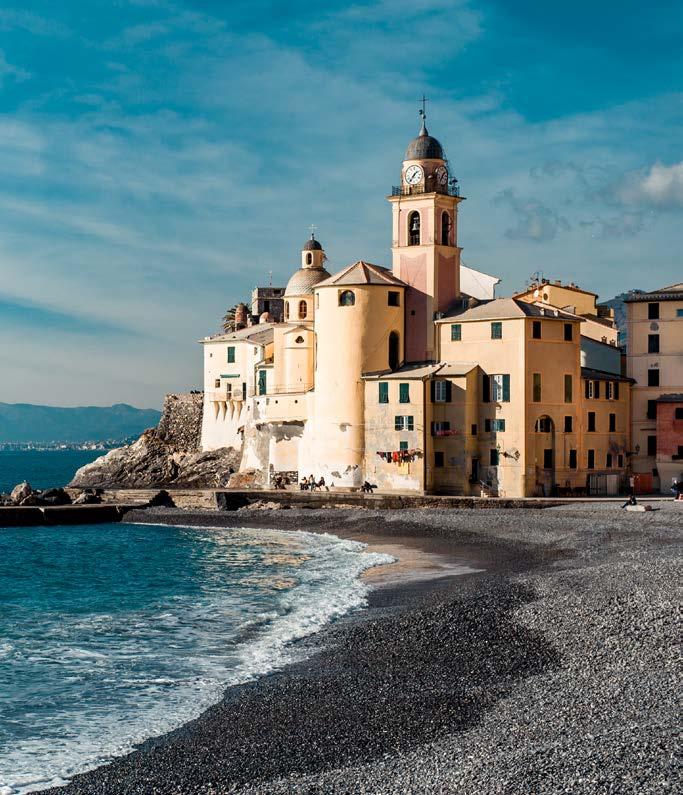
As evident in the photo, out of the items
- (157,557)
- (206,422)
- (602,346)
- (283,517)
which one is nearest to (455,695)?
(157,557)

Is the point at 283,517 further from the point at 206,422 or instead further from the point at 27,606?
the point at 206,422

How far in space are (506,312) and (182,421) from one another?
127 feet

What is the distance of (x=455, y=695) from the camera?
19.4 meters

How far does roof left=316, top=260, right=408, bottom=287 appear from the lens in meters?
58.8

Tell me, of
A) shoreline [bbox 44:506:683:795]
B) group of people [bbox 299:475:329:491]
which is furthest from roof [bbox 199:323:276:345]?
shoreline [bbox 44:506:683:795]

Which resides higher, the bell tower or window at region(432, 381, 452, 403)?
the bell tower

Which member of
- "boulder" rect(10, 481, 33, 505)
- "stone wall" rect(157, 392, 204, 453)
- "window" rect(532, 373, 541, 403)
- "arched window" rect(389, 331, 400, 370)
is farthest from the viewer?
"stone wall" rect(157, 392, 204, 453)

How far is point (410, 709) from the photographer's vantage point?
18781mm

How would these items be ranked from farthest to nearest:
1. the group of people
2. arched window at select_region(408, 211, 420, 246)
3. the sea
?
arched window at select_region(408, 211, 420, 246), the group of people, the sea

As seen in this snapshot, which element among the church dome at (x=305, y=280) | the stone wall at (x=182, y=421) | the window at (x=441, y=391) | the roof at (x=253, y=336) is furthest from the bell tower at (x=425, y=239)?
the stone wall at (x=182, y=421)

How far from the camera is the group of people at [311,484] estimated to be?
6028 cm

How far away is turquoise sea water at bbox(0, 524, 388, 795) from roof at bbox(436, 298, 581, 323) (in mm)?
14829

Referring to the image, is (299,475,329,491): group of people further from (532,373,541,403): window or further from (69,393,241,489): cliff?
(69,393,241,489): cliff

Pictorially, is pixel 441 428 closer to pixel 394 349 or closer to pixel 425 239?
pixel 394 349
